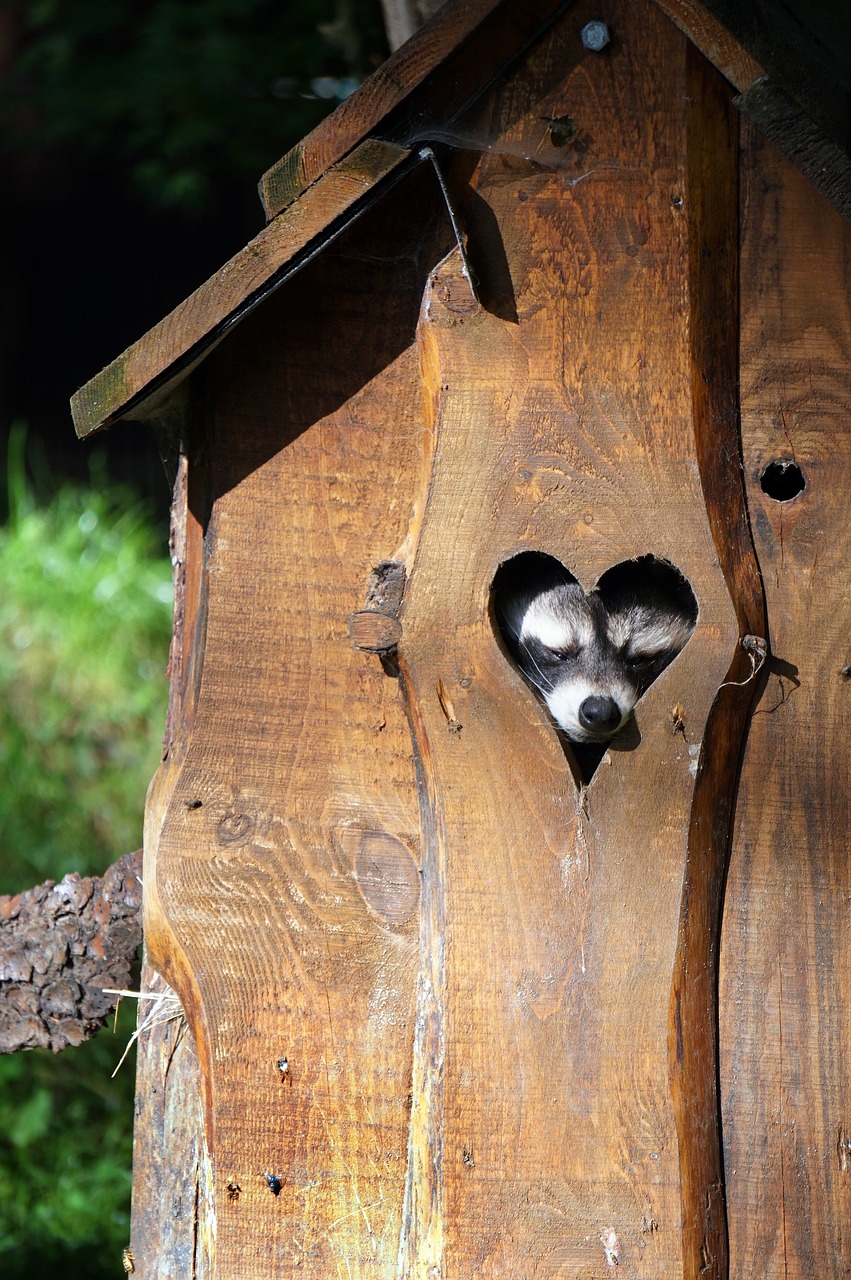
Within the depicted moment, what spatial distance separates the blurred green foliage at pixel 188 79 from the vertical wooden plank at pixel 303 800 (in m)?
2.47

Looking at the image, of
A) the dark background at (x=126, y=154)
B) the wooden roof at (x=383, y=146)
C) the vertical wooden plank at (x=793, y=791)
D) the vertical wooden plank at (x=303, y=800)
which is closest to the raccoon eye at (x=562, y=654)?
the vertical wooden plank at (x=303, y=800)

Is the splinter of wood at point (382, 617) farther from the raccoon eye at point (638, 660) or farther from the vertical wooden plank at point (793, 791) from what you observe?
the raccoon eye at point (638, 660)

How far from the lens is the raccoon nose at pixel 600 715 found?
2.47 m

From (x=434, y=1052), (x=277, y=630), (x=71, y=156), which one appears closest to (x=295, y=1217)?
(x=434, y=1052)

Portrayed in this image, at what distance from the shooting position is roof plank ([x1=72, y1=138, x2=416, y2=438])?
7.19 feet

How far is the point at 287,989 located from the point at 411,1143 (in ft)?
1.11

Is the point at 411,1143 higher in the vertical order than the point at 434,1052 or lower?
lower

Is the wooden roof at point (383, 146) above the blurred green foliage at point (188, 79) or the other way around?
the other way around

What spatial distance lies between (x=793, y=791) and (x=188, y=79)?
4185 millimetres

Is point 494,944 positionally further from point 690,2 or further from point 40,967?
point 690,2

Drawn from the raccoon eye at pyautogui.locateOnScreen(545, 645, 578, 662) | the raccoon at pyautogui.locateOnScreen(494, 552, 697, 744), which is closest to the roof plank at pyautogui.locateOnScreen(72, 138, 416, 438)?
the raccoon at pyautogui.locateOnScreen(494, 552, 697, 744)

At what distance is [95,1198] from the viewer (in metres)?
4.47

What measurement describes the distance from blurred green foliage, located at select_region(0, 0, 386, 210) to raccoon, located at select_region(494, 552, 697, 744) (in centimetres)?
230

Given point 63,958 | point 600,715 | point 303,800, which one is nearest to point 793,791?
point 600,715
